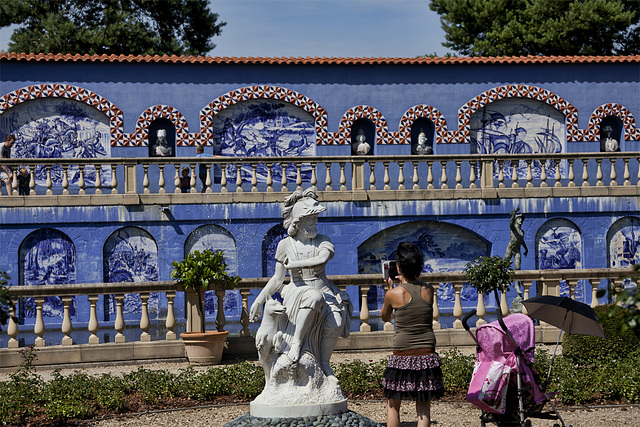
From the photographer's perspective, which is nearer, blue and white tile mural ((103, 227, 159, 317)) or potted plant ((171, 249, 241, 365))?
potted plant ((171, 249, 241, 365))

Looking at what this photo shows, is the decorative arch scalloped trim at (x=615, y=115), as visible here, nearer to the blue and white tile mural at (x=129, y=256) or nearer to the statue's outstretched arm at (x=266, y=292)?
the blue and white tile mural at (x=129, y=256)

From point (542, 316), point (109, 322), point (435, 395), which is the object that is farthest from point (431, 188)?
point (435, 395)

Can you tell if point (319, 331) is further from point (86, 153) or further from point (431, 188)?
point (86, 153)

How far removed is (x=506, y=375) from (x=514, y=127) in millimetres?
17441

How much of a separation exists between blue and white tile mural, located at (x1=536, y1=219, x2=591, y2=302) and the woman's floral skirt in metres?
13.9

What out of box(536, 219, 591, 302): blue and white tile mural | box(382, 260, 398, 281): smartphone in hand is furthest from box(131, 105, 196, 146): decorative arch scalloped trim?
box(382, 260, 398, 281): smartphone in hand

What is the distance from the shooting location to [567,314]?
8633 mm

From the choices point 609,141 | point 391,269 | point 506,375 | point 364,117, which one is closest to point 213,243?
point 364,117

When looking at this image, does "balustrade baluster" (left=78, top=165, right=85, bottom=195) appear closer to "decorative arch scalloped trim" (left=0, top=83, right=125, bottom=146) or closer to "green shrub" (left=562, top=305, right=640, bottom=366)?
"decorative arch scalloped trim" (left=0, top=83, right=125, bottom=146)

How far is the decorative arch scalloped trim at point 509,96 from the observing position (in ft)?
79.8

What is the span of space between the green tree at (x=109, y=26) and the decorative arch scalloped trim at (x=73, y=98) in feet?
27.7

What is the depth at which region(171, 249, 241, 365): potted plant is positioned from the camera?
43.4 ft

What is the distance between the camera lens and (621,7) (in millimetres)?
31016

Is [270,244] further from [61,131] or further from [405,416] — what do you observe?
[405,416]
